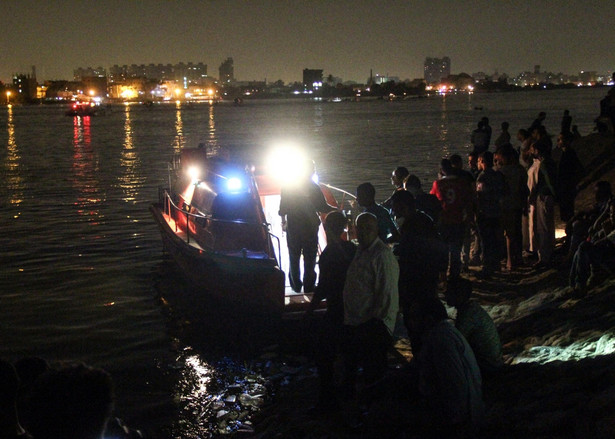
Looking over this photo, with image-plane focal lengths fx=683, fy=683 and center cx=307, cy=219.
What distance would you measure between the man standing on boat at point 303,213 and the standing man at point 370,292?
11.5ft

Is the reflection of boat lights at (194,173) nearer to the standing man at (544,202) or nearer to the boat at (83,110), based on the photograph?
the standing man at (544,202)

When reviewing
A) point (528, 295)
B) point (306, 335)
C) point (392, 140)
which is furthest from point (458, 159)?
point (392, 140)

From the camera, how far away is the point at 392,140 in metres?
61.1

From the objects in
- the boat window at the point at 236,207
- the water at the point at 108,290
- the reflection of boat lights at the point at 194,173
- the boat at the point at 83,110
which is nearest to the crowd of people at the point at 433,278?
the boat window at the point at 236,207

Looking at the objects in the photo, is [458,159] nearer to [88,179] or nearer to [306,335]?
[306,335]

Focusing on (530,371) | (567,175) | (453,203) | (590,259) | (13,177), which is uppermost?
(567,175)

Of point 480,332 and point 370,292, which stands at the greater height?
point 370,292

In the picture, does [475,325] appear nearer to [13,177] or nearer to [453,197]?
[453,197]

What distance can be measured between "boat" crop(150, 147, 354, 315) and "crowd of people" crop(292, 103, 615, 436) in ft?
5.12

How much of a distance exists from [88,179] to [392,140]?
33.1m

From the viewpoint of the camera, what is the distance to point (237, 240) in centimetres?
1159

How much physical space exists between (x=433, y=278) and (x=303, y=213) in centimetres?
309

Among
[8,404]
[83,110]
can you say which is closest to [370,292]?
[8,404]

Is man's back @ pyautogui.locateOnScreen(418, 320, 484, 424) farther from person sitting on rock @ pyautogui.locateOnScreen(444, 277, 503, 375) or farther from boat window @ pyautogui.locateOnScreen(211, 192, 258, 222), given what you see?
boat window @ pyautogui.locateOnScreen(211, 192, 258, 222)
